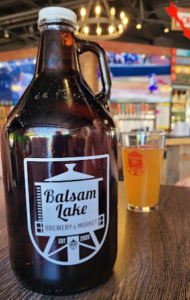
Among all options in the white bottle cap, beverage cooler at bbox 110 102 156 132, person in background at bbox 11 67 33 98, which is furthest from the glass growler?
person in background at bbox 11 67 33 98

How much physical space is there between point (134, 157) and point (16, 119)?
0.40 meters

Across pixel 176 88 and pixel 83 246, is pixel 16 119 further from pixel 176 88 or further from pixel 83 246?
pixel 176 88

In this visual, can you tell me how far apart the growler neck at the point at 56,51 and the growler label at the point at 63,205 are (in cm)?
13

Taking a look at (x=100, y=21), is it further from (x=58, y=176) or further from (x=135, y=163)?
(x=58, y=176)

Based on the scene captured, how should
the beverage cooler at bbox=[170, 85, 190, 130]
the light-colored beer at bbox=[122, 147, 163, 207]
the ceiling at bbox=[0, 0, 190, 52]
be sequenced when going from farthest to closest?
the beverage cooler at bbox=[170, 85, 190, 130]
the ceiling at bbox=[0, 0, 190, 52]
the light-colored beer at bbox=[122, 147, 163, 207]

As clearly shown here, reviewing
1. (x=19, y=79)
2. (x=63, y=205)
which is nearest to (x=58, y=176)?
(x=63, y=205)

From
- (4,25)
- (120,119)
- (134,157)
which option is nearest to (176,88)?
(120,119)

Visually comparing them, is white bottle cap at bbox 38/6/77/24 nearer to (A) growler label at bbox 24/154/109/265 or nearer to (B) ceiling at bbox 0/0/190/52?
(A) growler label at bbox 24/154/109/265

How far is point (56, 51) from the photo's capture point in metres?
0.34

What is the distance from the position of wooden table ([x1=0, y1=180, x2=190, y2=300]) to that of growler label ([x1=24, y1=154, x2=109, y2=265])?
0.06 metres

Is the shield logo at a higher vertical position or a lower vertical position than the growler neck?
lower

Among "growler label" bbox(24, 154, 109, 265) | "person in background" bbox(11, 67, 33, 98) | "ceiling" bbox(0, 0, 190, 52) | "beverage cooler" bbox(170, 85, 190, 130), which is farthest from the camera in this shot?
"beverage cooler" bbox(170, 85, 190, 130)

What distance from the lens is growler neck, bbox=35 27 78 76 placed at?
33cm

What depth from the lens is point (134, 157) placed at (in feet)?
2.16
